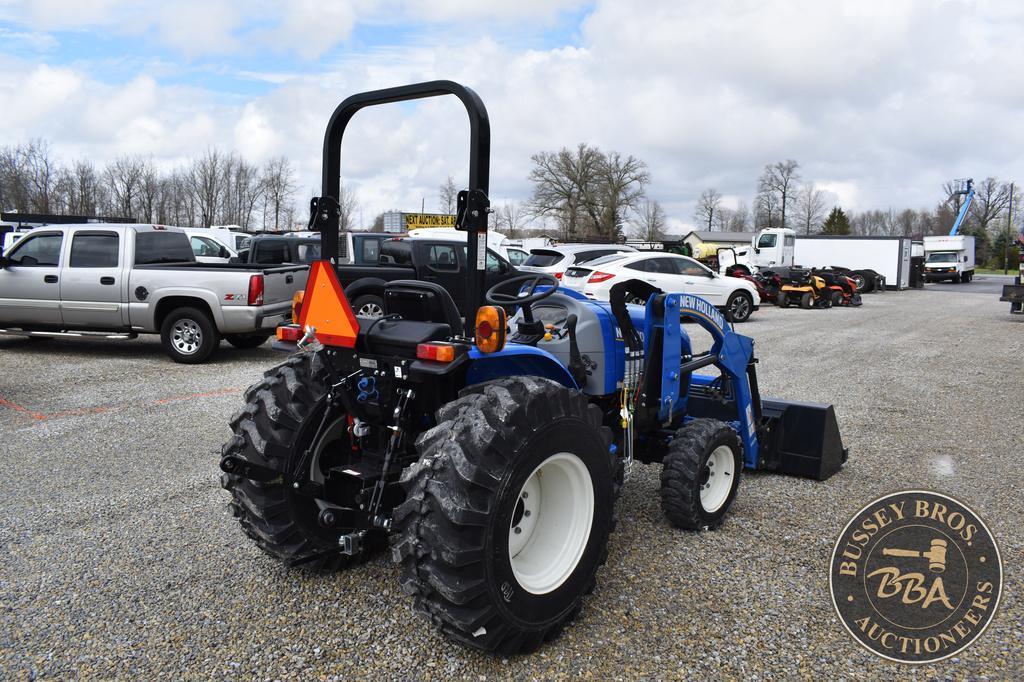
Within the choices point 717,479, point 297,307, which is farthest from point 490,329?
point 717,479

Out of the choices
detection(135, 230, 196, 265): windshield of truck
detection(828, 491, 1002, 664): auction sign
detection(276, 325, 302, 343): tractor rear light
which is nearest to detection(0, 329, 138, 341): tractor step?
detection(135, 230, 196, 265): windshield of truck

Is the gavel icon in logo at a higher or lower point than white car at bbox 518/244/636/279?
lower

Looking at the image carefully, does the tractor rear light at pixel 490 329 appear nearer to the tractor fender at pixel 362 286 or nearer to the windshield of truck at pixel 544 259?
the tractor fender at pixel 362 286

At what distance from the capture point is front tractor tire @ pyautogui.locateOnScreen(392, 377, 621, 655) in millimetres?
2779

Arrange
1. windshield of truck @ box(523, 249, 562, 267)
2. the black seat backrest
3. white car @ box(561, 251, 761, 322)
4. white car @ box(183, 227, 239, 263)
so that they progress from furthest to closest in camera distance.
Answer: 1. windshield of truck @ box(523, 249, 562, 267)
2. white car @ box(183, 227, 239, 263)
3. white car @ box(561, 251, 761, 322)
4. the black seat backrest

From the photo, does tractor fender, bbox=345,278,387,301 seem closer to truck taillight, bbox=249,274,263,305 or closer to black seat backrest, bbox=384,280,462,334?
black seat backrest, bbox=384,280,462,334

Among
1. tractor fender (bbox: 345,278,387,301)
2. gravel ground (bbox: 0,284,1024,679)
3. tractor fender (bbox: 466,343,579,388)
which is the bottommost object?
gravel ground (bbox: 0,284,1024,679)

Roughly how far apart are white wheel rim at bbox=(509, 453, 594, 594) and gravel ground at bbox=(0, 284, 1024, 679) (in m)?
0.32

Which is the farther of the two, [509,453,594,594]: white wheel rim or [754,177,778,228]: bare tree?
[754,177,778,228]: bare tree

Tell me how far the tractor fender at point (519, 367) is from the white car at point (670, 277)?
12083 mm

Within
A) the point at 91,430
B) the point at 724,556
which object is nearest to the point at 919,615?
the point at 724,556

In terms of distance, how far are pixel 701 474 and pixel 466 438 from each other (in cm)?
202

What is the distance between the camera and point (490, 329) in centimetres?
302

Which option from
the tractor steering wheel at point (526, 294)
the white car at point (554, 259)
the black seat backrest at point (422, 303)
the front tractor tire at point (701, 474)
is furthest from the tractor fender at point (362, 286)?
the white car at point (554, 259)
